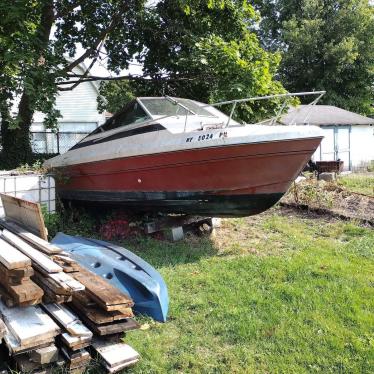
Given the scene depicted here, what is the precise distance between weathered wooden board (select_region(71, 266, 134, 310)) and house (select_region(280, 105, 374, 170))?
15.9m

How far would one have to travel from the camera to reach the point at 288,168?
5281mm

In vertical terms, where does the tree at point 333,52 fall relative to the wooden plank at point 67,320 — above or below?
above

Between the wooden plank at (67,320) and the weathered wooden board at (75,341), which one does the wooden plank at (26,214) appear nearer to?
the wooden plank at (67,320)

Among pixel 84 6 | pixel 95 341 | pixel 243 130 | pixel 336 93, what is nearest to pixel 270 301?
pixel 95 341

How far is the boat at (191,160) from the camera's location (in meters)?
5.14

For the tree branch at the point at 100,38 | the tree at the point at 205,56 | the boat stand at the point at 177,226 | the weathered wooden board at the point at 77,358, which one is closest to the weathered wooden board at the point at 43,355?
the weathered wooden board at the point at 77,358

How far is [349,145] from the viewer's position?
67.0 ft

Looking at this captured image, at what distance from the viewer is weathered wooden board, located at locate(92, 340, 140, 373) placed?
2.78 metres

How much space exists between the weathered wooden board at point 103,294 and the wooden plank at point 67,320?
20 centimetres

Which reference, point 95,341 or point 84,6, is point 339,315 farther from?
point 84,6

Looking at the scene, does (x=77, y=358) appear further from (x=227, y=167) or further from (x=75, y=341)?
(x=227, y=167)

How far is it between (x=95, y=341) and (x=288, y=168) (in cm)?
332

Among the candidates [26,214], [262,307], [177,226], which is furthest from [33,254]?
[177,226]

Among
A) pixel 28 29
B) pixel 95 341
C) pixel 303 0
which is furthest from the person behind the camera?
pixel 303 0
